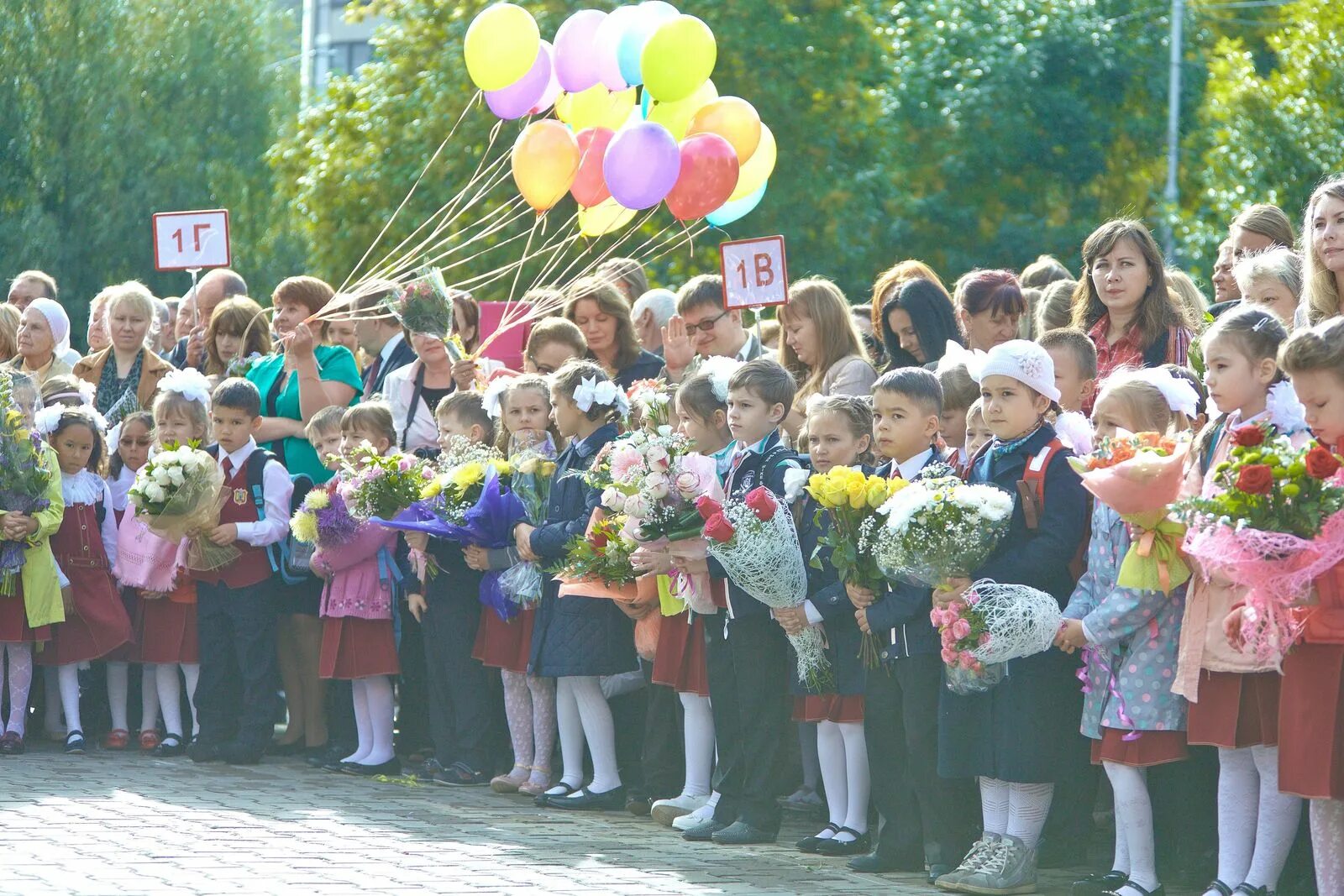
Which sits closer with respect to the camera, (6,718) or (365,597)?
(365,597)

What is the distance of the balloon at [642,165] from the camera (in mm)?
10484

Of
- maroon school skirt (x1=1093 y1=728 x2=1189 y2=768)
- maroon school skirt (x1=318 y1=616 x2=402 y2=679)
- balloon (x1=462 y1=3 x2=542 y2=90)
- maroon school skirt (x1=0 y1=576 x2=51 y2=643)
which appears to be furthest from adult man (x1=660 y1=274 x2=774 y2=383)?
maroon school skirt (x1=1093 y1=728 x2=1189 y2=768)

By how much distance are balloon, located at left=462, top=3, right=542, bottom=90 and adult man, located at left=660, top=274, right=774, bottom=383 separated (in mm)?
2308

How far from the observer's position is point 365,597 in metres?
9.80

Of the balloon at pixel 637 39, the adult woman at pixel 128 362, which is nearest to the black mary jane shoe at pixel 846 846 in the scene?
the balloon at pixel 637 39

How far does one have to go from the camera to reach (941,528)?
661 cm

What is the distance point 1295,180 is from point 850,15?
6.08 m

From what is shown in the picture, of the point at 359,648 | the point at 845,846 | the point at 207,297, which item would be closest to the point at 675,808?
the point at 845,846

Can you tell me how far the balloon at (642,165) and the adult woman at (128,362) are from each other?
119 inches

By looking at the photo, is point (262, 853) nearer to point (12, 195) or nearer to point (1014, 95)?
point (12, 195)

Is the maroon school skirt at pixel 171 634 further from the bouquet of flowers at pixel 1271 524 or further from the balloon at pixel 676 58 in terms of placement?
the bouquet of flowers at pixel 1271 524

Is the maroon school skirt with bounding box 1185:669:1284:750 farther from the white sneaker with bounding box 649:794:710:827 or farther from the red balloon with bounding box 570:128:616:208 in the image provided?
the red balloon with bounding box 570:128:616:208

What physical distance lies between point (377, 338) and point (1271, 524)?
6746 mm

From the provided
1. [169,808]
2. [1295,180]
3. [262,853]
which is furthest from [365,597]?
[1295,180]
